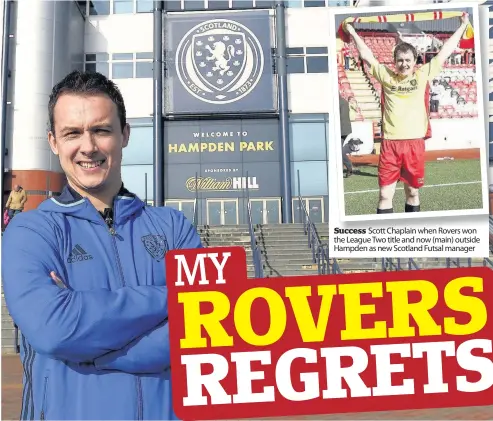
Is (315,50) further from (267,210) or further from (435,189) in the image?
(435,189)

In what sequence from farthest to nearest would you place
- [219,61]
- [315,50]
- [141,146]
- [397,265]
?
[315,50], [141,146], [219,61], [397,265]

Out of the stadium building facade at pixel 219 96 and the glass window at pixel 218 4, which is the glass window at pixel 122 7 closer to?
the stadium building facade at pixel 219 96

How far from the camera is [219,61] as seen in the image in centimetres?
2442

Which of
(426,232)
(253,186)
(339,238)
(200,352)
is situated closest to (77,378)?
(200,352)

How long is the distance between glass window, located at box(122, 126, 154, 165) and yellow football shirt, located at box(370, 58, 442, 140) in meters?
23.4

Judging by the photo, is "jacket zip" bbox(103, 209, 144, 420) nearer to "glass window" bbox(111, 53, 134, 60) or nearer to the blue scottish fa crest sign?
the blue scottish fa crest sign

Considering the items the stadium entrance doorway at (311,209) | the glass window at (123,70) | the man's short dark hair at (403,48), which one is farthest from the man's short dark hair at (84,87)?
the glass window at (123,70)

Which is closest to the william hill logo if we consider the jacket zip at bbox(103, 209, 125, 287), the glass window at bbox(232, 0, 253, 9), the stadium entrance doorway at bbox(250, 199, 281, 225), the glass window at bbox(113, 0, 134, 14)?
the stadium entrance doorway at bbox(250, 199, 281, 225)

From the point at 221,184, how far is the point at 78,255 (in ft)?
77.3

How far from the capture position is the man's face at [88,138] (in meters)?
2.03

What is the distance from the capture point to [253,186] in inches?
1006

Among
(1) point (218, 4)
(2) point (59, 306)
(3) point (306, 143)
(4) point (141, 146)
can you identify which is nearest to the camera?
(2) point (59, 306)

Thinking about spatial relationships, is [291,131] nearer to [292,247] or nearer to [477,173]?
[292,247]

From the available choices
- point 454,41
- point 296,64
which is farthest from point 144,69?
point 454,41
